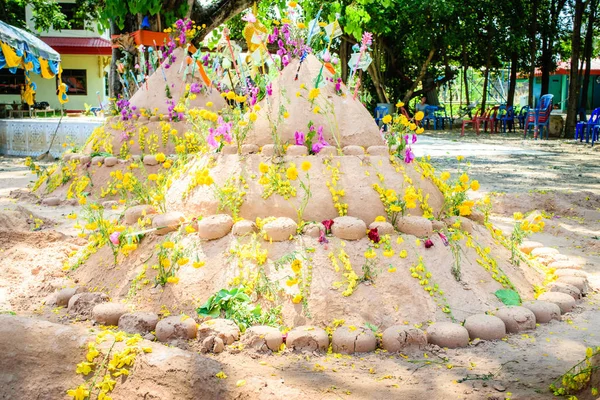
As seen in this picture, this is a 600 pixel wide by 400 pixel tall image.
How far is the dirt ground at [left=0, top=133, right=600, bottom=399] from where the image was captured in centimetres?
262

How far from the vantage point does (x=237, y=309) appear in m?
3.42

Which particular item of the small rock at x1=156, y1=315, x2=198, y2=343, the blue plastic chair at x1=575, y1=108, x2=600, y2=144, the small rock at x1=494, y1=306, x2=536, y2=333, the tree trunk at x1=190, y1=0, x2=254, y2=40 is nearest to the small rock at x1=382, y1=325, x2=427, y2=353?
the small rock at x1=494, y1=306, x2=536, y2=333

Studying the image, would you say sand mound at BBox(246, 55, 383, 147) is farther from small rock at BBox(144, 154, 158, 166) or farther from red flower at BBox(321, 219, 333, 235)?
small rock at BBox(144, 154, 158, 166)

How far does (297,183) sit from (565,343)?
179cm

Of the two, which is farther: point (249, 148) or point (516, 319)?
point (249, 148)

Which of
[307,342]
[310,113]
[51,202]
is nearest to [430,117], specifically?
[51,202]

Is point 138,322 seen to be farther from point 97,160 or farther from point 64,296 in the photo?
point 97,160

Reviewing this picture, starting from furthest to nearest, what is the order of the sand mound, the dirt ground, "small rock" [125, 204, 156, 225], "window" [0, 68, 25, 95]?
1. "window" [0, 68, 25, 95]
2. "small rock" [125, 204, 156, 225]
3. the sand mound
4. the dirt ground

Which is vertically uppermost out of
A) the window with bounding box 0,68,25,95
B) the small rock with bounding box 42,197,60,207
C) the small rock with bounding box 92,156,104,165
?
the window with bounding box 0,68,25,95

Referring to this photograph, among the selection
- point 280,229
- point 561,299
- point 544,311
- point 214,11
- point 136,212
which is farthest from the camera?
point 214,11

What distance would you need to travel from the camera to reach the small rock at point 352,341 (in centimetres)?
315

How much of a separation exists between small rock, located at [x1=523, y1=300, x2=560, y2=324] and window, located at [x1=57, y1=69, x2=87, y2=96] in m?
28.2

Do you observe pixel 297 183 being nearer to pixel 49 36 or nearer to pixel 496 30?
pixel 496 30

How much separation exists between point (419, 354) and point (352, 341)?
337mm
